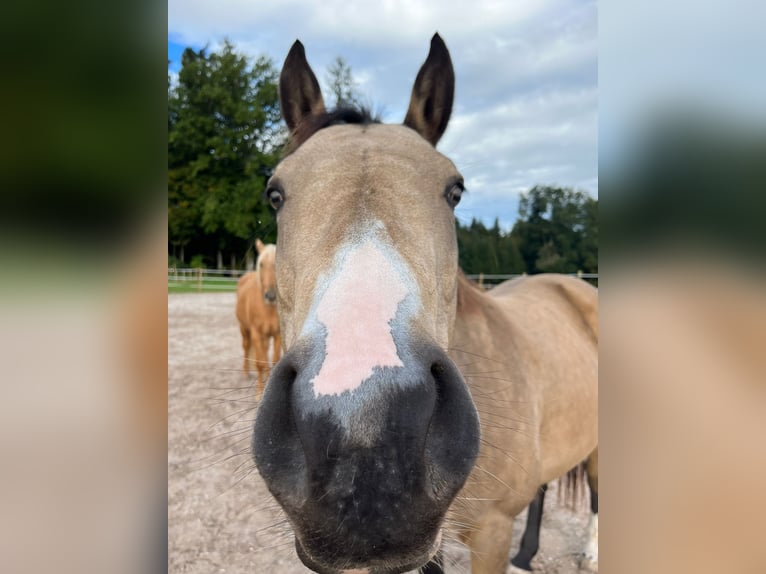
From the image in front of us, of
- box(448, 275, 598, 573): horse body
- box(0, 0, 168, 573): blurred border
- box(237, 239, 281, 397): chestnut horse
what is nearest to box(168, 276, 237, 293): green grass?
box(237, 239, 281, 397): chestnut horse

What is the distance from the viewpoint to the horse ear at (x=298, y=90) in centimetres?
246

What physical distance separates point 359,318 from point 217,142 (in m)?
5.94

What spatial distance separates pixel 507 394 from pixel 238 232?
4507 millimetres

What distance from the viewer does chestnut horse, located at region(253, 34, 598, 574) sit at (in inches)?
39.9

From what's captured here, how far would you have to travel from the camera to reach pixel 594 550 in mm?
3914

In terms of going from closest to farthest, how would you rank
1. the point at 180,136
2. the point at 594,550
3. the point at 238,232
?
1. the point at 594,550
2. the point at 238,232
3. the point at 180,136

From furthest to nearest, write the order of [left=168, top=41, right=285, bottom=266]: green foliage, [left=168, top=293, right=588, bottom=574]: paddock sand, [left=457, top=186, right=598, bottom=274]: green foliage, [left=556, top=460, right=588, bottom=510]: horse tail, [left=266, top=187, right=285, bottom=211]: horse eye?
[left=457, top=186, right=598, bottom=274]: green foliage < [left=168, top=41, right=285, bottom=266]: green foliage < [left=556, top=460, right=588, bottom=510]: horse tail < [left=168, top=293, right=588, bottom=574]: paddock sand < [left=266, top=187, right=285, bottom=211]: horse eye

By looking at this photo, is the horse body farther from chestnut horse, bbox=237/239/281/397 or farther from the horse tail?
chestnut horse, bbox=237/239/281/397

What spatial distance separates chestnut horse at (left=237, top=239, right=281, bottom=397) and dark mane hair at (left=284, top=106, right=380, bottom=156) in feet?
18.1

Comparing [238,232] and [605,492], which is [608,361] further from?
[238,232]

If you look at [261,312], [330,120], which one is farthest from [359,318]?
[261,312]

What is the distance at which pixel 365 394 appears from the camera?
102 centimetres

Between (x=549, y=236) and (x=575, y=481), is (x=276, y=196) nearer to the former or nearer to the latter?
(x=575, y=481)

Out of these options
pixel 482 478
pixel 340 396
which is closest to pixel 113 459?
pixel 340 396
